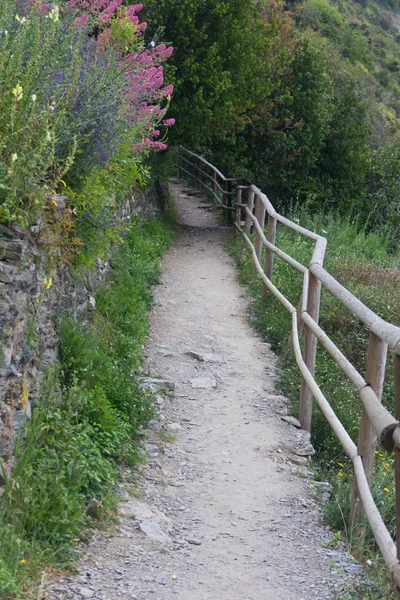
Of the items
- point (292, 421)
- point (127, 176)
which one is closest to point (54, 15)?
point (127, 176)

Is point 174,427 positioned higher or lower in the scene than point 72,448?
lower

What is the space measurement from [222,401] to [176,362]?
3.00ft

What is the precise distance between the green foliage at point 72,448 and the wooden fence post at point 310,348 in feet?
4.18

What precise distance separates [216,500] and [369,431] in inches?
47.2

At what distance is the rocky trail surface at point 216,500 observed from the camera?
352 cm

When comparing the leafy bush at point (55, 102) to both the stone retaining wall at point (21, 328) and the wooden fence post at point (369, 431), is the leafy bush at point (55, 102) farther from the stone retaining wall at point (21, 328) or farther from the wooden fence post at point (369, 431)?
the wooden fence post at point (369, 431)

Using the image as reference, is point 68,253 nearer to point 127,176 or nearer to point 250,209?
point 127,176

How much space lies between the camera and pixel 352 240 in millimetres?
13320

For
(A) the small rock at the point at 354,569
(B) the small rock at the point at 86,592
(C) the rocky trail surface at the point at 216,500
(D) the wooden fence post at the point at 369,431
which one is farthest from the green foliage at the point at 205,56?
(B) the small rock at the point at 86,592

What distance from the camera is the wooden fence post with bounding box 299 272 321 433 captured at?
18.6 ft

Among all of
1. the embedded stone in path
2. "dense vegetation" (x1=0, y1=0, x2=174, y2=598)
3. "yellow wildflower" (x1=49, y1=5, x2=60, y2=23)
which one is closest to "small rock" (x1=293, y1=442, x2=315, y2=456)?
"dense vegetation" (x1=0, y1=0, x2=174, y2=598)

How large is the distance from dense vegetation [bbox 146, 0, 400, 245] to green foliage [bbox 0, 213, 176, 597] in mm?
7200

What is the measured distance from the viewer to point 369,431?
3812mm

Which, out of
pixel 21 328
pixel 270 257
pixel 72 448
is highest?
pixel 21 328
